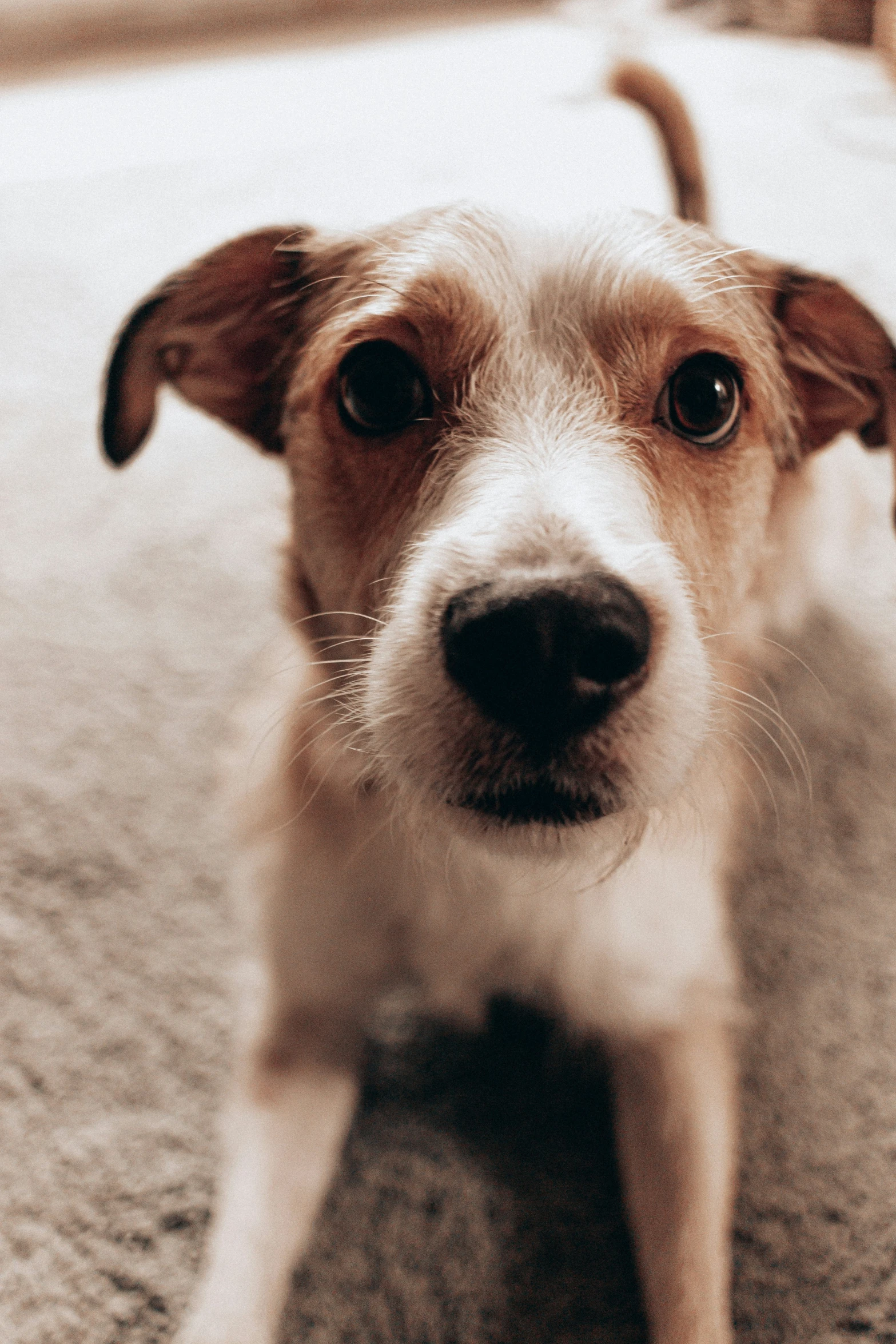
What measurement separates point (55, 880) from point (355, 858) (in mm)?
678

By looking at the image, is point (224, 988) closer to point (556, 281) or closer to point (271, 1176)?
point (271, 1176)

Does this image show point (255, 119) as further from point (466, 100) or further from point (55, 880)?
point (55, 880)

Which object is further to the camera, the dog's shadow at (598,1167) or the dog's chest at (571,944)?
the dog's chest at (571,944)

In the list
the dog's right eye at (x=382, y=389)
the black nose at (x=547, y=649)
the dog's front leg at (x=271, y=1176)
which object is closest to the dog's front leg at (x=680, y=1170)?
the dog's front leg at (x=271, y=1176)

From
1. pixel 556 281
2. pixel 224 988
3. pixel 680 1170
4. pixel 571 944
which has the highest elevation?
pixel 556 281

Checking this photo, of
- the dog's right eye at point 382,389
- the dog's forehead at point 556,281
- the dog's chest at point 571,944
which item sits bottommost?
the dog's chest at point 571,944

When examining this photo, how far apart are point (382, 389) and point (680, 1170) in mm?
1165

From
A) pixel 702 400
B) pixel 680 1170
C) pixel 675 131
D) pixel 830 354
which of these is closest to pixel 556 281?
pixel 702 400

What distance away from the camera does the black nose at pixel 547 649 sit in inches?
A: 35.2

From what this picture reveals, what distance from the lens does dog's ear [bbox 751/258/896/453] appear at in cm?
139

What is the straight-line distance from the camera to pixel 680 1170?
1348mm

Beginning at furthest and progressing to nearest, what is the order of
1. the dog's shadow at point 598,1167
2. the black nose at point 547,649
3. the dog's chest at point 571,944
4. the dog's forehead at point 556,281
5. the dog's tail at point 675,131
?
1. the dog's tail at point 675,131
2. the dog's chest at point 571,944
3. the dog's shadow at point 598,1167
4. the dog's forehead at point 556,281
5. the black nose at point 547,649

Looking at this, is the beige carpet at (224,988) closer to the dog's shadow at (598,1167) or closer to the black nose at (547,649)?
the dog's shadow at (598,1167)

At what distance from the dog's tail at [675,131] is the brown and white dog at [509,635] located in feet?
3.32
